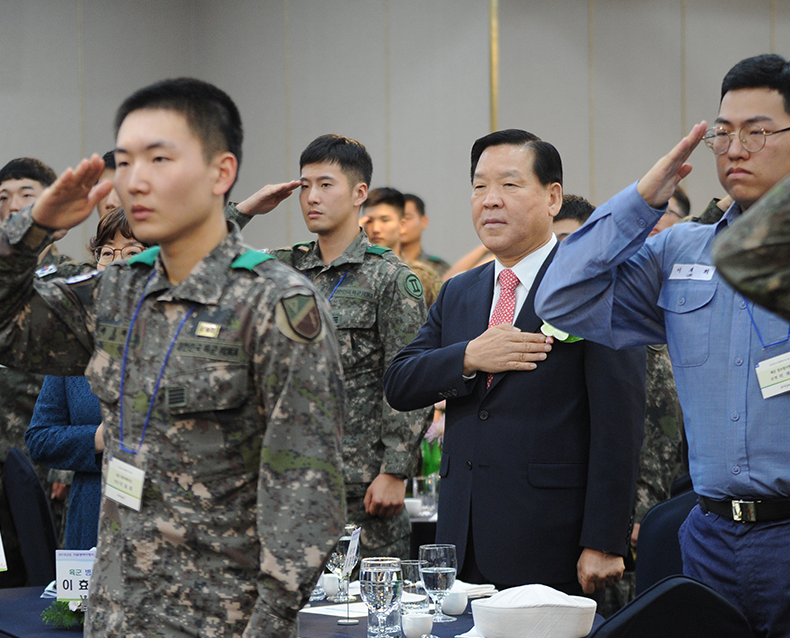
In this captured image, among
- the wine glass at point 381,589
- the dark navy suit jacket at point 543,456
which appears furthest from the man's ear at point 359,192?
the wine glass at point 381,589

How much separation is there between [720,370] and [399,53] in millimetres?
5478

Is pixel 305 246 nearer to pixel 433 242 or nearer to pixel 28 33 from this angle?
pixel 433 242

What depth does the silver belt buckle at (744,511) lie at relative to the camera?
6.01 feet

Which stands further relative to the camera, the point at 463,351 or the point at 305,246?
the point at 305,246

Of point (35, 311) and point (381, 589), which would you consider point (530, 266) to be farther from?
point (35, 311)

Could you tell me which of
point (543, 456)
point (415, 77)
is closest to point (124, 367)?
point (543, 456)

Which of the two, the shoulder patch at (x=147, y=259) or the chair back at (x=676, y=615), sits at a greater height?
the shoulder patch at (x=147, y=259)

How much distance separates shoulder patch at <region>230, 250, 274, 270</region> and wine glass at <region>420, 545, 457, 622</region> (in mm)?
807

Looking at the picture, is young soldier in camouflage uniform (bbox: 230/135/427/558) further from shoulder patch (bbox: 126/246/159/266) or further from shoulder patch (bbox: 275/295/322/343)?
shoulder patch (bbox: 275/295/322/343)

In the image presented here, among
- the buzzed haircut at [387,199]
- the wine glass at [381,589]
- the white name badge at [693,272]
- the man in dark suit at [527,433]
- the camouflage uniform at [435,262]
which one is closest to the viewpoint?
the wine glass at [381,589]

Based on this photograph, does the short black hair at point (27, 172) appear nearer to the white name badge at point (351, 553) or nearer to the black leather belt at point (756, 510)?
the white name badge at point (351, 553)

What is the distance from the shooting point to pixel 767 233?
3.06ft

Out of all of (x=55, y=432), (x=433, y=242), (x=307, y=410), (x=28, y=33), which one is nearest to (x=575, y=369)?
(x=307, y=410)

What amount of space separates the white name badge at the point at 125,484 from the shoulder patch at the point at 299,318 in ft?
1.00
